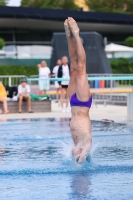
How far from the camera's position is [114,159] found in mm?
8273

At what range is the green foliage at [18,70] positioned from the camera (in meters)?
38.9

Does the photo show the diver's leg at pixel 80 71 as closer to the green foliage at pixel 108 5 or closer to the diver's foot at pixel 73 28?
the diver's foot at pixel 73 28

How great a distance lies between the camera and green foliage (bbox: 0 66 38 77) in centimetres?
3892

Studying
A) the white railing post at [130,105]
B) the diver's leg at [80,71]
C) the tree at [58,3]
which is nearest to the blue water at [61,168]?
the diver's leg at [80,71]

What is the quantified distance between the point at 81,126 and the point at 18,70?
32.3m

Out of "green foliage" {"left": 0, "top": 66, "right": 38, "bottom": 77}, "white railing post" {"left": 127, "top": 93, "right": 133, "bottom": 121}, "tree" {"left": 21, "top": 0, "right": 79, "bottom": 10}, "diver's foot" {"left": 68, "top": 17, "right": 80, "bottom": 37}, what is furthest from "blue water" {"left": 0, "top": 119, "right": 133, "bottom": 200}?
"tree" {"left": 21, "top": 0, "right": 79, "bottom": 10}

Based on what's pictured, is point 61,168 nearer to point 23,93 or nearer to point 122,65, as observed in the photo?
point 23,93

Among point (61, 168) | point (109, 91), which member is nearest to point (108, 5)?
point (109, 91)

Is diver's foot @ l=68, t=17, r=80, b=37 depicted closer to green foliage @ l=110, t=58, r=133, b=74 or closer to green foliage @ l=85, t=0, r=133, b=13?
green foliage @ l=110, t=58, r=133, b=74

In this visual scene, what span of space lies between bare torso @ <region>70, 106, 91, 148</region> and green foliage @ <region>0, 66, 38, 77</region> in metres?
31.1

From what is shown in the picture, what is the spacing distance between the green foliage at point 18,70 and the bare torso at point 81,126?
31119 millimetres

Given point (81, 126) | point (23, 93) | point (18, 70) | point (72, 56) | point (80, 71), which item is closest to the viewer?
point (81, 126)

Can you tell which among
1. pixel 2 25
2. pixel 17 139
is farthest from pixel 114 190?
pixel 2 25

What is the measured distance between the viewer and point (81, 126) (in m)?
7.59
